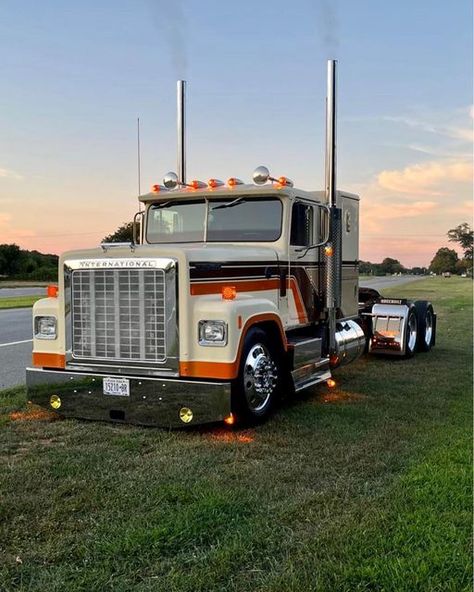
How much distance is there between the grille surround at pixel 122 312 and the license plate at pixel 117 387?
164mm

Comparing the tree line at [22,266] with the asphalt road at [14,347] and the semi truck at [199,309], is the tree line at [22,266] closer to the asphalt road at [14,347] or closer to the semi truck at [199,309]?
the asphalt road at [14,347]

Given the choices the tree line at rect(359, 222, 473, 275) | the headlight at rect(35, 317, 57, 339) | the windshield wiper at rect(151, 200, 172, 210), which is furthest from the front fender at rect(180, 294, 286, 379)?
the tree line at rect(359, 222, 473, 275)

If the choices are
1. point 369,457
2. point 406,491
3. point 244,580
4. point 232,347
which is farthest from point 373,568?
point 232,347

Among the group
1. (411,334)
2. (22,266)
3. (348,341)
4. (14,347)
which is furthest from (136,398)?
(22,266)

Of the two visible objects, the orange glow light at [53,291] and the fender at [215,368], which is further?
the orange glow light at [53,291]

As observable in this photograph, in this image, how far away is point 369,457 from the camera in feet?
18.2

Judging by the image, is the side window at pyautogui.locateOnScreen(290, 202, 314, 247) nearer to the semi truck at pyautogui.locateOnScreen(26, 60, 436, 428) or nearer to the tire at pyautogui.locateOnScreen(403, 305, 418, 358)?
the semi truck at pyautogui.locateOnScreen(26, 60, 436, 428)

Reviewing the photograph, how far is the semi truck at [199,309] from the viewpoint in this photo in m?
6.22

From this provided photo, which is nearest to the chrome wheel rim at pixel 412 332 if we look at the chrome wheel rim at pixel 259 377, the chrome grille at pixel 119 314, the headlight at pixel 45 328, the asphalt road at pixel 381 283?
the chrome wheel rim at pixel 259 377

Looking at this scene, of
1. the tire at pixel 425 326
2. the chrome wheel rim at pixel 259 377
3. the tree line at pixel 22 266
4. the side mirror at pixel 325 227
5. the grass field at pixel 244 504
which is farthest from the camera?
the tree line at pixel 22 266

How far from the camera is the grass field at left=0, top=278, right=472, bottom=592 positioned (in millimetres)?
3494

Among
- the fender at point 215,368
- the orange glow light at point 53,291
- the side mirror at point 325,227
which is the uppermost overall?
the side mirror at point 325,227

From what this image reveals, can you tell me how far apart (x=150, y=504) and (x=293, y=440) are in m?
2.00

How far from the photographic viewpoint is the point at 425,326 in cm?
1277
